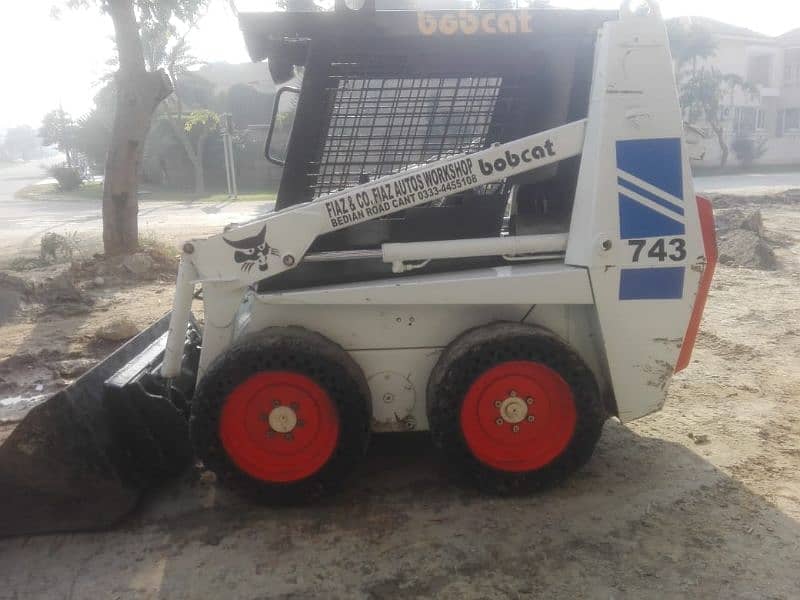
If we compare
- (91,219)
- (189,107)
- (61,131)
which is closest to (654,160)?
(91,219)

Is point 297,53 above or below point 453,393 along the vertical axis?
above

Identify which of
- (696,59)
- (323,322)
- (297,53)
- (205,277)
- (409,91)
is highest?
(696,59)

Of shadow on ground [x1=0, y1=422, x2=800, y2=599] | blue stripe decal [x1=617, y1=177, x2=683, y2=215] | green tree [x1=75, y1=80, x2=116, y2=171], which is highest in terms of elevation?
green tree [x1=75, y1=80, x2=116, y2=171]

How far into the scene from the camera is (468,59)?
10.3 ft

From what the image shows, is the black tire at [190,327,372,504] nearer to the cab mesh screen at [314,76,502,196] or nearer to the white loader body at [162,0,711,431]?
the white loader body at [162,0,711,431]

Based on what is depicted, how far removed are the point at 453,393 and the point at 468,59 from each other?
5.06 ft

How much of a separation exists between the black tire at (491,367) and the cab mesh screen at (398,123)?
3.05 ft

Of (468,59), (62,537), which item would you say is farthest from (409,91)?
(62,537)

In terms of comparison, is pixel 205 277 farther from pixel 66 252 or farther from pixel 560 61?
pixel 66 252

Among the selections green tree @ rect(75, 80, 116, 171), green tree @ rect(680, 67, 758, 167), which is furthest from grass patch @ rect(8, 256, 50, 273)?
green tree @ rect(680, 67, 758, 167)

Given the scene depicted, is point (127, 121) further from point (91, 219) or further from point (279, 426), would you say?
point (91, 219)

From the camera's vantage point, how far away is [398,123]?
10.6 feet

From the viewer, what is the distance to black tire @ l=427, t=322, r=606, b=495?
3.01 meters

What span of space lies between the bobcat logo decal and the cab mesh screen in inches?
17.8
